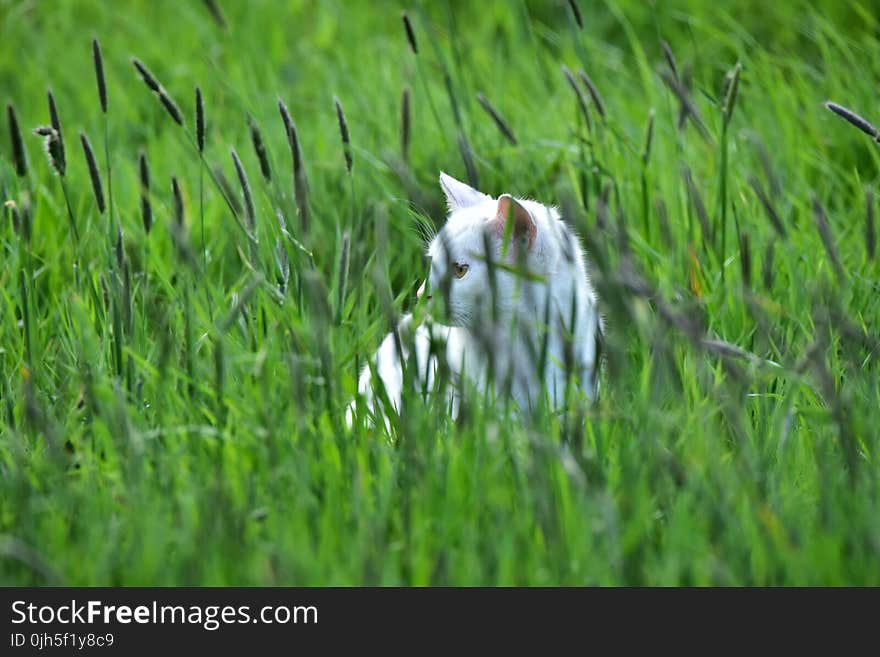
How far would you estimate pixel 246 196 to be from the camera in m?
2.65

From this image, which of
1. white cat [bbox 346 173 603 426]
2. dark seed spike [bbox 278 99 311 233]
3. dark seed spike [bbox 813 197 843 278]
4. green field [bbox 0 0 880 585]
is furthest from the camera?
white cat [bbox 346 173 603 426]

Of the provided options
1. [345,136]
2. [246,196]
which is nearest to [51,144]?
[246,196]

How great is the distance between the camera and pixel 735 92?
10.8 ft

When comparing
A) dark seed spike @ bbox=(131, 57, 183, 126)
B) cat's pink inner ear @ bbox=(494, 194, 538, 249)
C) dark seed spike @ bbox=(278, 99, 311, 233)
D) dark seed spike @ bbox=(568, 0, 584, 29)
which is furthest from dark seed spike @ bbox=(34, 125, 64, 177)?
dark seed spike @ bbox=(568, 0, 584, 29)

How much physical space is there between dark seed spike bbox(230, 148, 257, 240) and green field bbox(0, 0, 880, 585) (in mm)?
60

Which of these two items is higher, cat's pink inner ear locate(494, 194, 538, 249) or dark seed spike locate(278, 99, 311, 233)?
cat's pink inner ear locate(494, 194, 538, 249)

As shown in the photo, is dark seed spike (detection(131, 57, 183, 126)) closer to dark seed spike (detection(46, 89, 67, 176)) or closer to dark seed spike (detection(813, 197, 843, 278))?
dark seed spike (detection(46, 89, 67, 176))

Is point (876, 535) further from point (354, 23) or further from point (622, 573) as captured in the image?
point (354, 23)

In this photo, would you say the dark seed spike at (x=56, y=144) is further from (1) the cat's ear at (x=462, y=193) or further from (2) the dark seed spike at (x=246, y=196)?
(1) the cat's ear at (x=462, y=193)

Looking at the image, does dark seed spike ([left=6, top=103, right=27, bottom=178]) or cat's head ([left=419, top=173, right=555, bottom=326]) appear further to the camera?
cat's head ([left=419, top=173, right=555, bottom=326])

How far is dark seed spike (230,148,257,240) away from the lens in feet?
8.42

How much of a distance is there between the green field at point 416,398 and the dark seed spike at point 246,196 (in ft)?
0.20
